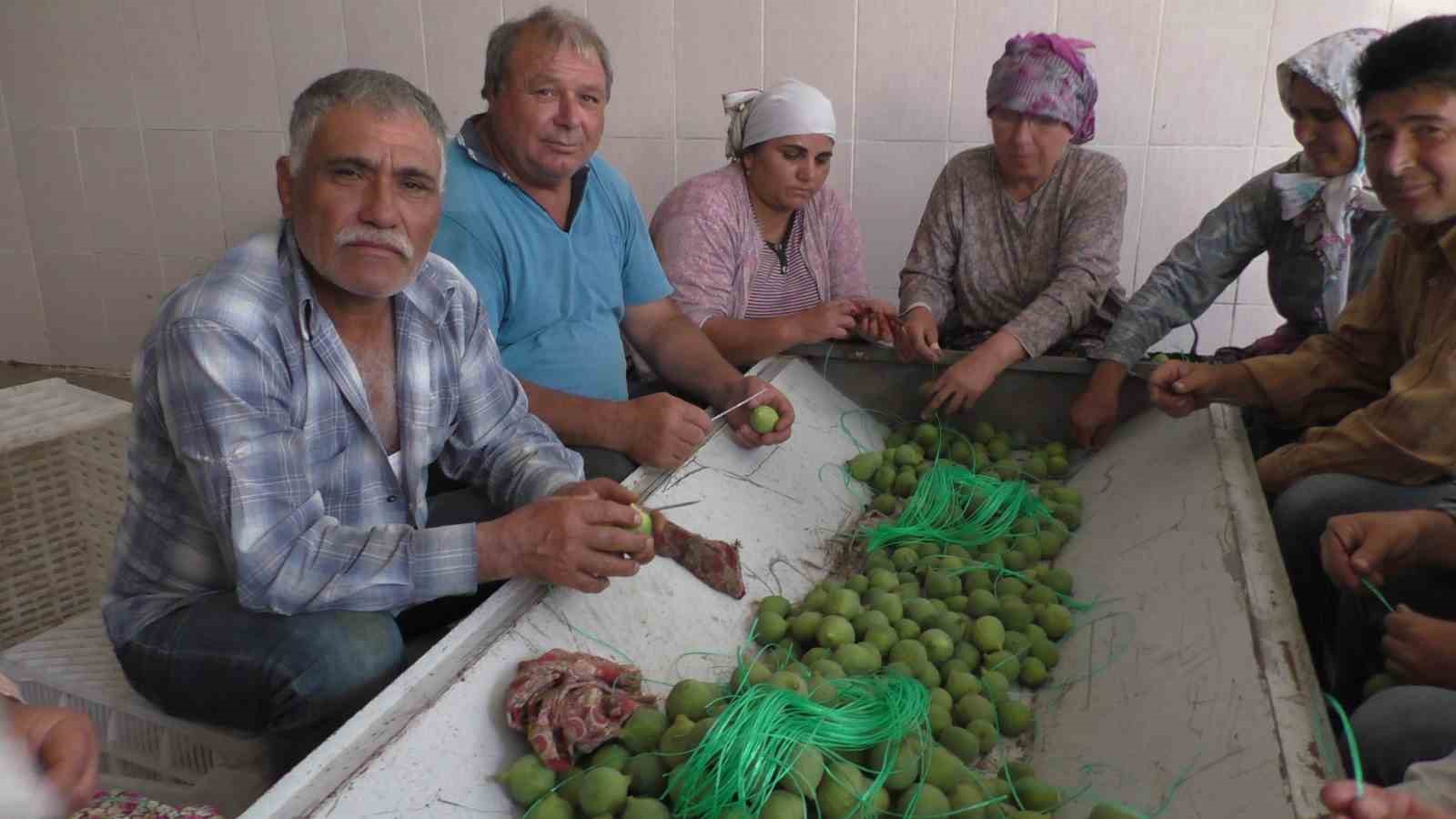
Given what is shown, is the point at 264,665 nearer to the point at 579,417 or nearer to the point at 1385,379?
the point at 579,417

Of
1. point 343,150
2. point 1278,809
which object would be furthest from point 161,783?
point 1278,809

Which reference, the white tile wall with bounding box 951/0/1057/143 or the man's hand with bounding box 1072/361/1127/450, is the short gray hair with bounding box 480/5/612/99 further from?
the white tile wall with bounding box 951/0/1057/143

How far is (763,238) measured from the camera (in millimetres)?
2709

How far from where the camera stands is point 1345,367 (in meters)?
2.02

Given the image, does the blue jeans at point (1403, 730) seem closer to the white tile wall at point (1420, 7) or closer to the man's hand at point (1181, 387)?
the man's hand at point (1181, 387)

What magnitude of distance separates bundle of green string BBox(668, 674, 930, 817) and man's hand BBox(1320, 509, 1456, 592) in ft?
2.15

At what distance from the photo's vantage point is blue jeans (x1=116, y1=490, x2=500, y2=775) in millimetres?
1334

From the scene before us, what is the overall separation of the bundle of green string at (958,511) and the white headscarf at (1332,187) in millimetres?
780

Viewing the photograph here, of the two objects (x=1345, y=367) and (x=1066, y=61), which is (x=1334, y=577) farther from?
(x=1066, y=61)

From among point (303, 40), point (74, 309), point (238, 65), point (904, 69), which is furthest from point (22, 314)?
point (904, 69)

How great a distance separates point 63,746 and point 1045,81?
2.43 metres

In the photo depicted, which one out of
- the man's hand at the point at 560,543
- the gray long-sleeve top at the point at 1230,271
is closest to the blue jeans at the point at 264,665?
the man's hand at the point at 560,543

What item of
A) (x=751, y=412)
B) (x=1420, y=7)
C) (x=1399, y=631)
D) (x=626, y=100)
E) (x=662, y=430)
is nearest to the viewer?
(x=1399, y=631)

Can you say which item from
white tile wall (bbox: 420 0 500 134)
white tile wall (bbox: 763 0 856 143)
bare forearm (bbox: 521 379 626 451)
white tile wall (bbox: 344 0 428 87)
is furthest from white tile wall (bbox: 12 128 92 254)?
bare forearm (bbox: 521 379 626 451)
